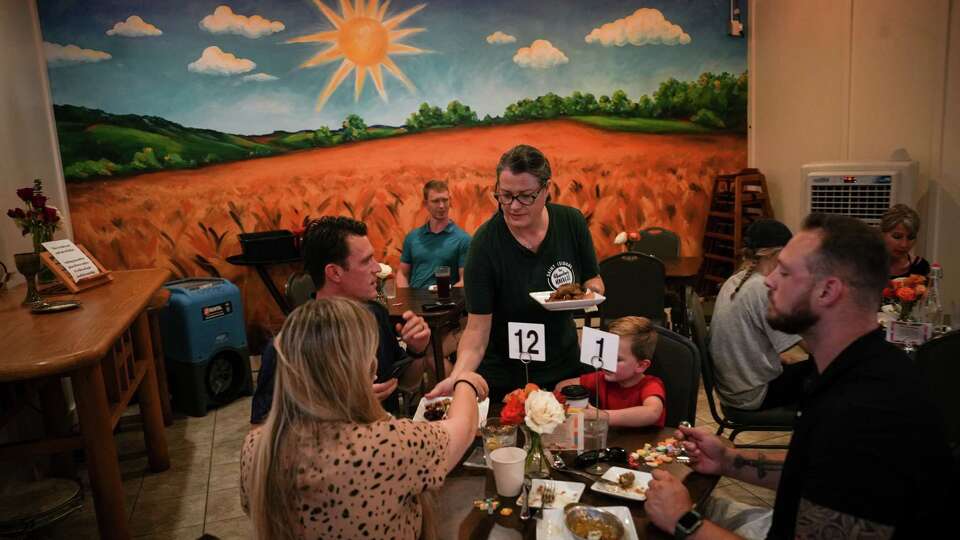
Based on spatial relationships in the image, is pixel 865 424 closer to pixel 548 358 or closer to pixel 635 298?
pixel 548 358

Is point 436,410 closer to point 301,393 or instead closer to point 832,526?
point 301,393

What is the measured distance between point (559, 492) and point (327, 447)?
0.73 meters

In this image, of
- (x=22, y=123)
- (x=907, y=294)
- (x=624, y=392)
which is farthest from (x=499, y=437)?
(x=22, y=123)

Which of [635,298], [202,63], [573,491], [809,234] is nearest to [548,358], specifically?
[573,491]

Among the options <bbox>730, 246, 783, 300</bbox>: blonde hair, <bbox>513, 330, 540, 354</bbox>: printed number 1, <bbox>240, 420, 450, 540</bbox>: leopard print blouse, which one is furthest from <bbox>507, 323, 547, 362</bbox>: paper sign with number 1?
<bbox>730, 246, 783, 300</bbox>: blonde hair

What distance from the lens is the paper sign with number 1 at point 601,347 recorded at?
1979 mm

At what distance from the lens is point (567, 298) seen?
101 inches

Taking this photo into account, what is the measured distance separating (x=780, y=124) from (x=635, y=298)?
10.3 feet

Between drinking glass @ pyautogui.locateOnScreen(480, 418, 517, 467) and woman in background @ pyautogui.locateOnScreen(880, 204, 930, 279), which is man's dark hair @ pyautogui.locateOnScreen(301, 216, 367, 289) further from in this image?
woman in background @ pyautogui.locateOnScreen(880, 204, 930, 279)

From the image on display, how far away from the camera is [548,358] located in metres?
2.62

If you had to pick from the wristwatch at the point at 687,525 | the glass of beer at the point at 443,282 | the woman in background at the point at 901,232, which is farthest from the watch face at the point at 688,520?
the woman in background at the point at 901,232

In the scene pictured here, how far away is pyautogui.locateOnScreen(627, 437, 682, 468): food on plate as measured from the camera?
201cm

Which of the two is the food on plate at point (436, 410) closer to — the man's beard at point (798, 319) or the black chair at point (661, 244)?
the man's beard at point (798, 319)

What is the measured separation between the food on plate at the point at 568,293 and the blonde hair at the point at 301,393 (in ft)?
3.88
